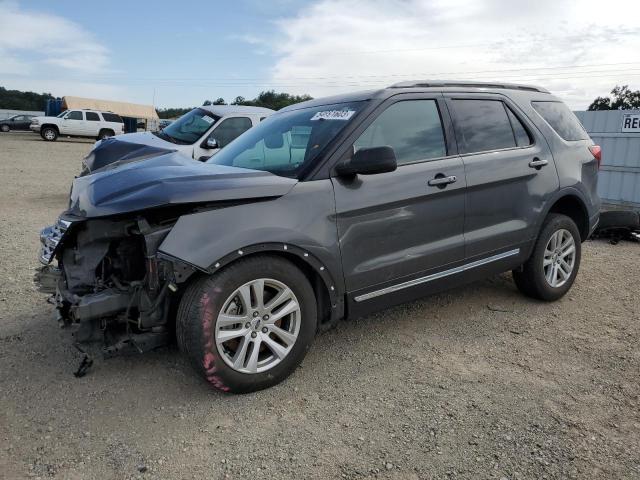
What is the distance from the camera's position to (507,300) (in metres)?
4.81

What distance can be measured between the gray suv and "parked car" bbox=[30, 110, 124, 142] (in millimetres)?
29530

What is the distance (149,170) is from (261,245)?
0.98 meters

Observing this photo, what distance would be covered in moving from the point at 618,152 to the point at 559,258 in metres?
6.23

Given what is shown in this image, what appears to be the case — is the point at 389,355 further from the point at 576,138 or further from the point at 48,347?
the point at 576,138

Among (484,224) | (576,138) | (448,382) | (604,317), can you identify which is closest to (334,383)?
(448,382)

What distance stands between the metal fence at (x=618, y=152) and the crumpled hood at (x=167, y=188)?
8555mm

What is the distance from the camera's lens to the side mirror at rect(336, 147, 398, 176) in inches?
125

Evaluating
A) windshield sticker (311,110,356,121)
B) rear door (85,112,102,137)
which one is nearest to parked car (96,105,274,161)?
windshield sticker (311,110,356,121)

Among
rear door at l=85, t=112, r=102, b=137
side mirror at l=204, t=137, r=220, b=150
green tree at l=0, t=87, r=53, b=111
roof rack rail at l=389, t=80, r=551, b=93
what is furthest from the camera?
green tree at l=0, t=87, r=53, b=111

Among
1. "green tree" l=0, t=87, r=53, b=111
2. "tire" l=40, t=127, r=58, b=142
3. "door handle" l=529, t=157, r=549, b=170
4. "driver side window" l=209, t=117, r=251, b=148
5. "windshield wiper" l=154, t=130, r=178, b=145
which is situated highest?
"green tree" l=0, t=87, r=53, b=111

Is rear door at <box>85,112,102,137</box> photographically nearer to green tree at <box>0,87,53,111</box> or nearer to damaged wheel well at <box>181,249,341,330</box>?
damaged wheel well at <box>181,249,341,330</box>

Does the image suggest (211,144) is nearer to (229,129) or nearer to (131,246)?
(229,129)

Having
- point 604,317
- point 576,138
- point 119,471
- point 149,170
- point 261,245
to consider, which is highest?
point 576,138

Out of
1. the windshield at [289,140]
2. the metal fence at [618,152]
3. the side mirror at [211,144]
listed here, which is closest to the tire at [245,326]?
the windshield at [289,140]
